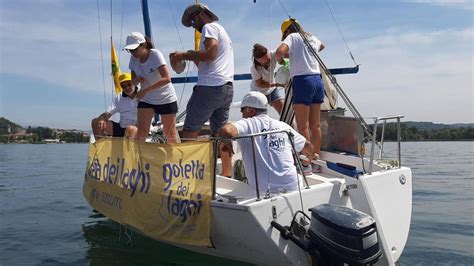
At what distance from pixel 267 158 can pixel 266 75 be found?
9.50 ft

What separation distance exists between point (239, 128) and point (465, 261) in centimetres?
315

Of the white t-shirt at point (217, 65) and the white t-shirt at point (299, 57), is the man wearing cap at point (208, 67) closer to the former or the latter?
the white t-shirt at point (217, 65)

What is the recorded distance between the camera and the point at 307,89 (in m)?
5.36

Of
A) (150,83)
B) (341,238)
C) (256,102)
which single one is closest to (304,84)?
(256,102)

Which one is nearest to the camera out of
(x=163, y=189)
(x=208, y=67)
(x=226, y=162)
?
(x=163, y=189)

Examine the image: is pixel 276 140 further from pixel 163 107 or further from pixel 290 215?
pixel 163 107

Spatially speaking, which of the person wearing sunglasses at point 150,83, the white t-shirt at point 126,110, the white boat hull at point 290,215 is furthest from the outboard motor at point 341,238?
the white t-shirt at point 126,110

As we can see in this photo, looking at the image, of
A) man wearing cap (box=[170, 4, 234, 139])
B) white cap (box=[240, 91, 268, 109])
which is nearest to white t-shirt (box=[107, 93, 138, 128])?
man wearing cap (box=[170, 4, 234, 139])

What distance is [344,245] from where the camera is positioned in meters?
3.21

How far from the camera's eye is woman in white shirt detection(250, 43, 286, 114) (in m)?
6.20

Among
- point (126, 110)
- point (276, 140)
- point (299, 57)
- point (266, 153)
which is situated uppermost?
point (299, 57)

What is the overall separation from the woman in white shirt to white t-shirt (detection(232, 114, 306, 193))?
1.98 m

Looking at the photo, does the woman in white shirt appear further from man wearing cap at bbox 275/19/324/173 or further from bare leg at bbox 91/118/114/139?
bare leg at bbox 91/118/114/139

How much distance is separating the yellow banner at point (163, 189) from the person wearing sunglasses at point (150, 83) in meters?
0.57
